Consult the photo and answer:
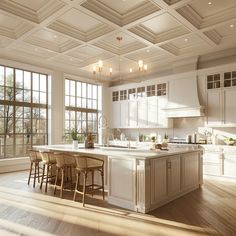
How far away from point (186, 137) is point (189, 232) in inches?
187

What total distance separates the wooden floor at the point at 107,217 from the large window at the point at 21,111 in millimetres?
2680

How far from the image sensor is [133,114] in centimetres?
895

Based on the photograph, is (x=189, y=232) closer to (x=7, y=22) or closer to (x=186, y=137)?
(x=186, y=137)

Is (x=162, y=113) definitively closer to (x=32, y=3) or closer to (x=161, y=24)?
(x=161, y=24)

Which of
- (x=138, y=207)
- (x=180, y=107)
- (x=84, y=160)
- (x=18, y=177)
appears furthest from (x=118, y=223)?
(x=180, y=107)

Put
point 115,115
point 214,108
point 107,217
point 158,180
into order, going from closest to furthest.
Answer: point 107,217
point 158,180
point 214,108
point 115,115

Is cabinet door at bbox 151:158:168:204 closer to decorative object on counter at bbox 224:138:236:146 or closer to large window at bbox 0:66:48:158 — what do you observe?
decorative object on counter at bbox 224:138:236:146

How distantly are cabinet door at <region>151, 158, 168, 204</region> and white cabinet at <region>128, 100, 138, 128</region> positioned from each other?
15.4ft

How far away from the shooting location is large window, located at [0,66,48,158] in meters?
7.12

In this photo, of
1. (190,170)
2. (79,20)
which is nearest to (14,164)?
(79,20)

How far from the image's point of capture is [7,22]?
17.5 ft

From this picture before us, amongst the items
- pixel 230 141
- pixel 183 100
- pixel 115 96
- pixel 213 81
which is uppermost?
pixel 213 81

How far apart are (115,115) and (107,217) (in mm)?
6297

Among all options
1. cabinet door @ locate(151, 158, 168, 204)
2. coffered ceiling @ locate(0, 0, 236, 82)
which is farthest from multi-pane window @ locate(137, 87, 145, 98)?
cabinet door @ locate(151, 158, 168, 204)
